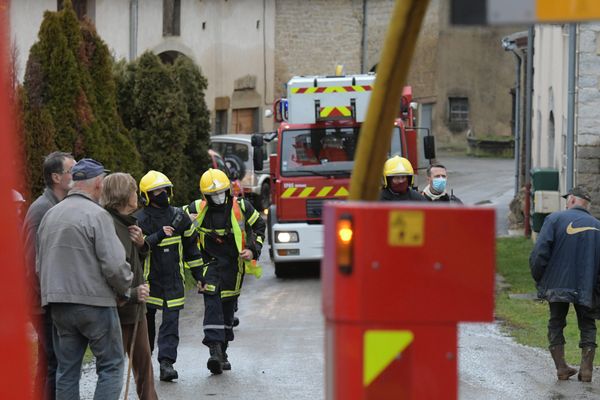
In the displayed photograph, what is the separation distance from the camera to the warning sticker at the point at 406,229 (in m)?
3.13

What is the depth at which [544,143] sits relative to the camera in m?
25.6

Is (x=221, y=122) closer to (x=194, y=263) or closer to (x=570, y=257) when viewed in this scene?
(x=194, y=263)

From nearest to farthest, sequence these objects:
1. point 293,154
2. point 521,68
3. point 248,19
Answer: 1. point 293,154
2. point 521,68
3. point 248,19

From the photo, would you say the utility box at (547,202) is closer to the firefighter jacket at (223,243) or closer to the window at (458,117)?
the firefighter jacket at (223,243)

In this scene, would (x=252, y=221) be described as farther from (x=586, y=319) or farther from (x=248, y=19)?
(x=248, y=19)

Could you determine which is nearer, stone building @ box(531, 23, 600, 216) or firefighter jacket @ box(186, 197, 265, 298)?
firefighter jacket @ box(186, 197, 265, 298)

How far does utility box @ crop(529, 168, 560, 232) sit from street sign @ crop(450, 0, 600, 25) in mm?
18242

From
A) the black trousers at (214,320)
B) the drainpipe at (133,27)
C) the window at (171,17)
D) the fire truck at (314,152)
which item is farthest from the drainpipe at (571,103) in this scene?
the window at (171,17)

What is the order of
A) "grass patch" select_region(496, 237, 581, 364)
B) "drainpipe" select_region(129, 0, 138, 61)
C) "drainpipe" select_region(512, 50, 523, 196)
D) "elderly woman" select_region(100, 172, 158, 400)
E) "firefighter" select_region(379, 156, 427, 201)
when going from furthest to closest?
"drainpipe" select_region(129, 0, 138, 61) < "drainpipe" select_region(512, 50, 523, 196) < "grass patch" select_region(496, 237, 581, 364) < "firefighter" select_region(379, 156, 427, 201) < "elderly woman" select_region(100, 172, 158, 400)

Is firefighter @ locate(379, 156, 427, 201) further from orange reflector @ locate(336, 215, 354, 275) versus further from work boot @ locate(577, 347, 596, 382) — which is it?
orange reflector @ locate(336, 215, 354, 275)

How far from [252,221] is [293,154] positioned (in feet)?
21.6

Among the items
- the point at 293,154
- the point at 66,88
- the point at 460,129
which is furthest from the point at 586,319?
the point at 460,129

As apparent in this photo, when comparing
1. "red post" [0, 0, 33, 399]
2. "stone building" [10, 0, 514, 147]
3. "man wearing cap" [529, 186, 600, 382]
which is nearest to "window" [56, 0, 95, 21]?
"stone building" [10, 0, 514, 147]

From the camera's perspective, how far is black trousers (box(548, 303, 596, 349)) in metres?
10.9
